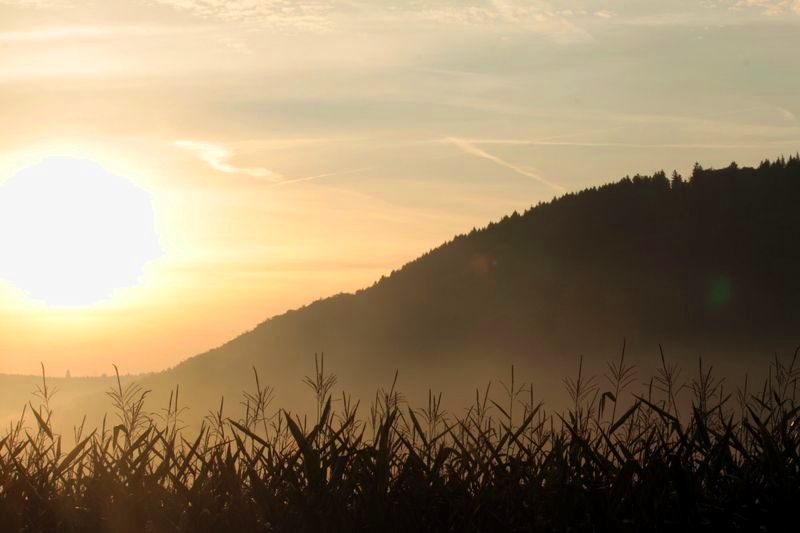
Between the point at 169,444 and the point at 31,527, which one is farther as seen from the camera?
the point at 169,444

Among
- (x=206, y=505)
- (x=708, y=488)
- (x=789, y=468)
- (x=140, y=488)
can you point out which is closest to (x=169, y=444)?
(x=140, y=488)

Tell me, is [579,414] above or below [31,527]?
above

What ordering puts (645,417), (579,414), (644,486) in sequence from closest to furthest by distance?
(644,486) < (579,414) < (645,417)

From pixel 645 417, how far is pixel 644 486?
128cm

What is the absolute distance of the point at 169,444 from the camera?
439 cm

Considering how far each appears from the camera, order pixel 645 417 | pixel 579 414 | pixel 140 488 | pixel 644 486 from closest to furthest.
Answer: pixel 644 486
pixel 140 488
pixel 579 414
pixel 645 417

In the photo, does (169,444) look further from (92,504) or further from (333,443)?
(333,443)

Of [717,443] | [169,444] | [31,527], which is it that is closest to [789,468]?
[717,443]

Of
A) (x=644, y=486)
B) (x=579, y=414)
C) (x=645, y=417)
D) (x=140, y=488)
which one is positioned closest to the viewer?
(x=644, y=486)

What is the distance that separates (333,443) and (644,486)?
1.34 metres

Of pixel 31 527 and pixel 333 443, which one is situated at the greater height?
pixel 333 443

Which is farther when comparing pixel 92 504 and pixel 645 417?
pixel 645 417

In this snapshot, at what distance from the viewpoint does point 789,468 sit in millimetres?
4055

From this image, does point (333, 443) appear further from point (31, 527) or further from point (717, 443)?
point (717, 443)
